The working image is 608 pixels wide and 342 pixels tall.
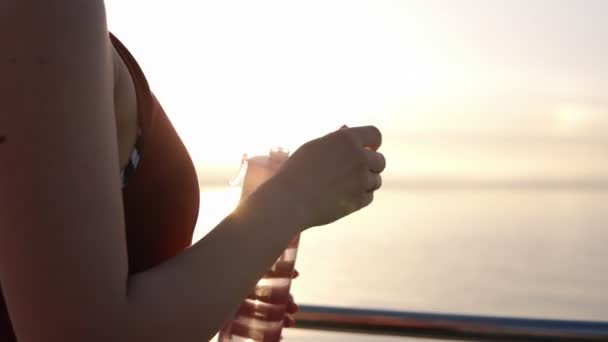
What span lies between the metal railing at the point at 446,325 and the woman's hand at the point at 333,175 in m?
0.76

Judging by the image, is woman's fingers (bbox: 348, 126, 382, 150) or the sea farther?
the sea

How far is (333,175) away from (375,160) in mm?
71

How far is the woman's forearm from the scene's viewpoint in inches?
26.9

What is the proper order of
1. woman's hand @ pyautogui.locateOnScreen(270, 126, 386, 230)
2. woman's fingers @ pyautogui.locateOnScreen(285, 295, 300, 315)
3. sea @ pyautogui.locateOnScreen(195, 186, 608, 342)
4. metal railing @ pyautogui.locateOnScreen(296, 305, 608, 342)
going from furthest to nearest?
sea @ pyautogui.locateOnScreen(195, 186, 608, 342) < metal railing @ pyautogui.locateOnScreen(296, 305, 608, 342) < woman's fingers @ pyautogui.locateOnScreen(285, 295, 300, 315) < woman's hand @ pyautogui.locateOnScreen(270, 126, 386, 230)

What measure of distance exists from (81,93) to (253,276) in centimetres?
24

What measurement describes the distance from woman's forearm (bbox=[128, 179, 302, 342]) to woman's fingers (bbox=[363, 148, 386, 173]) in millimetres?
136

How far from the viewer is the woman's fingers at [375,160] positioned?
883mm

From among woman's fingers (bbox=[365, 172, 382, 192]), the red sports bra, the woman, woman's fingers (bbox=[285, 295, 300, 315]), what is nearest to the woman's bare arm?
the woman

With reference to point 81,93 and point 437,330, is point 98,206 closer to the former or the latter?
point 81,93

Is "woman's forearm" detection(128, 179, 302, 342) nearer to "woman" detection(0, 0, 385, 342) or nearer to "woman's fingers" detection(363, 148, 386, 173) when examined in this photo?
"woman" detection(0, 0, 385, 342)

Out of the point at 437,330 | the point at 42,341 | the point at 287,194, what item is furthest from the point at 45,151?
the point at 437,330

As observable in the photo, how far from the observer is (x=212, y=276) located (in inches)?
28.1

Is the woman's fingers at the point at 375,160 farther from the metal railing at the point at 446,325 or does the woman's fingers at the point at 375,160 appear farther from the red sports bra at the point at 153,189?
the metal railing at the point at 446,325

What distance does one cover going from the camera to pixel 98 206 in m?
0.63
